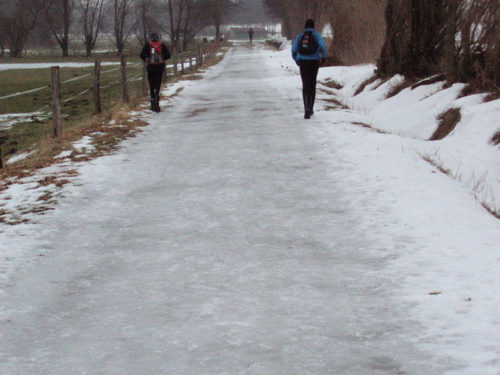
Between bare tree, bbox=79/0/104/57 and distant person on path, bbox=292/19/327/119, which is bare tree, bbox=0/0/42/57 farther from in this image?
distant person on path, bbox=292/19/327/119

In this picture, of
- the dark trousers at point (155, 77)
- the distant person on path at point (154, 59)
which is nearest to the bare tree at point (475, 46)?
the distant person on path at point (154, 59)

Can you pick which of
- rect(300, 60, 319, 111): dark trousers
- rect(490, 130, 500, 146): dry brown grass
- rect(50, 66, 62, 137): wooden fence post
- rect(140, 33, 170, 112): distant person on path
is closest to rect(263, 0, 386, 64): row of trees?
rect(140, 33, 170, 112): distant person on path

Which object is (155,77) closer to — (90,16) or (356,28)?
(356,28)

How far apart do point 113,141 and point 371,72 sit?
440 inches

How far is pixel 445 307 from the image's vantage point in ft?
12.6

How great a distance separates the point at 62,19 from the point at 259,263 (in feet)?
230

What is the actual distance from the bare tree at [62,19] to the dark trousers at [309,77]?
59856 mm

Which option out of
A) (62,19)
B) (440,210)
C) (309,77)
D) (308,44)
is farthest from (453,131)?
(62,19)

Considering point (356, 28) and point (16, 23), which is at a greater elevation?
point (16, 23)

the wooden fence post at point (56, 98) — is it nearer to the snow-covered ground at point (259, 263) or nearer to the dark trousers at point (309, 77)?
the snow-covered ground at point (259, 263)

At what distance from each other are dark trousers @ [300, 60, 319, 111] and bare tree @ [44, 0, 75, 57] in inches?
2357

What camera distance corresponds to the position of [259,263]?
188 inches

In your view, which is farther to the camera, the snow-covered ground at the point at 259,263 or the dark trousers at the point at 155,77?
the dark trousers at the point at 155,77

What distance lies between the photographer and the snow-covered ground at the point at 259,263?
11.2 ft
